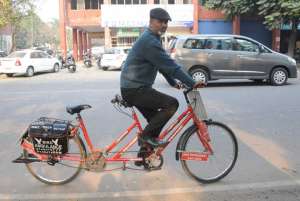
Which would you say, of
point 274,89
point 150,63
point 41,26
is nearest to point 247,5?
point 274,89

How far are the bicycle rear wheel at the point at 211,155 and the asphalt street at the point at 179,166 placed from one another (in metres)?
0.12

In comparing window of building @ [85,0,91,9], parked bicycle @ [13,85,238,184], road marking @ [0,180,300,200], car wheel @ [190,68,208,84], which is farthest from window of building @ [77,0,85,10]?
road marking @ [0,180,300,200]

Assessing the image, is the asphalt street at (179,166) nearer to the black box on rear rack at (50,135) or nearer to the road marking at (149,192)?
the road marking at (149,192)

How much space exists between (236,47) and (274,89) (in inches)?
83.8

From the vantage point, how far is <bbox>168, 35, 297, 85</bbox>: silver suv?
48.1 ft

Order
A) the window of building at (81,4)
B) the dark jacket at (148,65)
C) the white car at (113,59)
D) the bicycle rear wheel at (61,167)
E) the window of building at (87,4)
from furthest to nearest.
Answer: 1. the window of building at (87,4)
2. the window of building at (81,4)
3. the white car at (113,59)
4. the bicycle rear wheel at (61,167)
5. the dark jacket at (148,65)

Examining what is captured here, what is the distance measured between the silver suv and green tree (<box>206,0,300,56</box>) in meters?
12.1

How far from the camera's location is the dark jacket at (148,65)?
169 inches

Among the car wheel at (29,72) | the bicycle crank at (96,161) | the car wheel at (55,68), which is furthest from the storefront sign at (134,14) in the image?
the bicycle crank at (96,161)

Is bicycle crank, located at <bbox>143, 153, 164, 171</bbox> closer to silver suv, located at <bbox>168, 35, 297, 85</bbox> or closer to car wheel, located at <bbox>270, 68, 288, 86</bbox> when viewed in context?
silver suv, located at <bbox>168, 35, 297, 85</bbox>

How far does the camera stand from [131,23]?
38.3 meters

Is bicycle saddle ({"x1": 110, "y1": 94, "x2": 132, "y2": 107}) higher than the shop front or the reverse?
the reverse

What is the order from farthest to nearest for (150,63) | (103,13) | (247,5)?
(103,13)
(247,5)
(150,63)

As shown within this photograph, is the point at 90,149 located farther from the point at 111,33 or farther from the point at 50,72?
the point at 111,33
